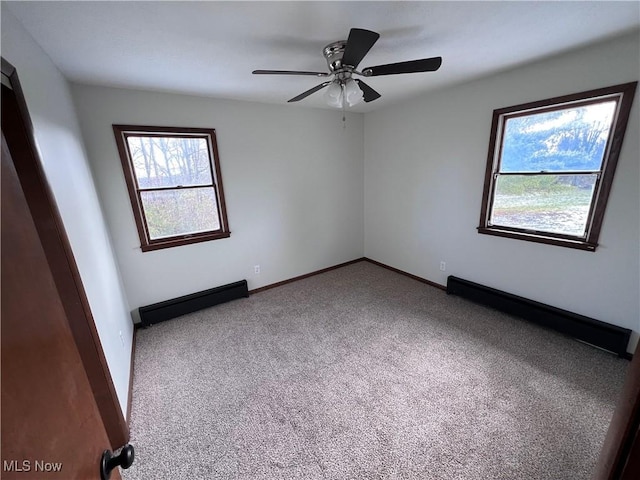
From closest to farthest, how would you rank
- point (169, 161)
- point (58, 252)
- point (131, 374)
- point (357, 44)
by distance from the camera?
point (58, 252) < point (357, 44) < point (131, 374) < point (169, 161)

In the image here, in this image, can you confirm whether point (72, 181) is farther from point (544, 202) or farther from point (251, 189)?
point (544, 202)

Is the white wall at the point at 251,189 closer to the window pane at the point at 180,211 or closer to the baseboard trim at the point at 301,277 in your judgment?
the baseboard trim at the point at 301,277

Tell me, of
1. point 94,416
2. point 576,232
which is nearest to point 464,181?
point 576,232

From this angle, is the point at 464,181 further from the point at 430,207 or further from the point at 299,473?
the point at 299,473

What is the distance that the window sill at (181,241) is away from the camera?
8.98 feet

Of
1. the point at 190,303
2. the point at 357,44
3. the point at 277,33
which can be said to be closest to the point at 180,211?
the point at 190,303

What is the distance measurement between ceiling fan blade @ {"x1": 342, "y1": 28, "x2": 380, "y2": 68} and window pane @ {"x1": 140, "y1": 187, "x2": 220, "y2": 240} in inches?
82.4

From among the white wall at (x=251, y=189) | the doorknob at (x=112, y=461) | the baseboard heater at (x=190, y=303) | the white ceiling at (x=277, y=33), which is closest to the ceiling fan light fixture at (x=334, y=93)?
the white ceiling at (x=277, y=33)

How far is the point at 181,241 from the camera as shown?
9.43 ft

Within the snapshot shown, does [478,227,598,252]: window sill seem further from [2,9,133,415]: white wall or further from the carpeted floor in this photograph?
[2,9,133,415]: white wall

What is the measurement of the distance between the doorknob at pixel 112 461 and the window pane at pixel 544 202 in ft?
10.5

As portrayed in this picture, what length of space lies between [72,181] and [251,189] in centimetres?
173

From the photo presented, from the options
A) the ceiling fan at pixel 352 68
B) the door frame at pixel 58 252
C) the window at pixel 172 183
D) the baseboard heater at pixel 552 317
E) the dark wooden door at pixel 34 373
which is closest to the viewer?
the dark wooden door at pixel 34 373

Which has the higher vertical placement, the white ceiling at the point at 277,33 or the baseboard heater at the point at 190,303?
the white ceiling at the point at 277,33
